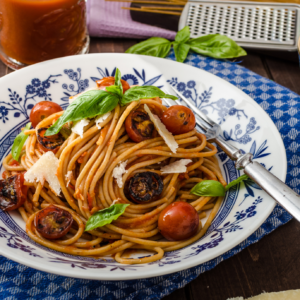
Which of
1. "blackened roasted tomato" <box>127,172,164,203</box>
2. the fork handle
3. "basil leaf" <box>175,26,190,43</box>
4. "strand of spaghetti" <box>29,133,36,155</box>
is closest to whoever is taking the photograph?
the fork handle

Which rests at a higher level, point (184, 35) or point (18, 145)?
point (184, 35)

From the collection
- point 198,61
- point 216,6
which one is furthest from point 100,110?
point 216,6

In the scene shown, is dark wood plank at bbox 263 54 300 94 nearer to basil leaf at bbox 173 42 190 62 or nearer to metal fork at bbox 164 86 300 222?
basil leaf at bbox 173 42 190 62

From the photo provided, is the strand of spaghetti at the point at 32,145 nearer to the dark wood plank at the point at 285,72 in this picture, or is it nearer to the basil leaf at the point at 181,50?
the basil leaf at the point at 181,50

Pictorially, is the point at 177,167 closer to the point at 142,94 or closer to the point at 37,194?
the point at 142,94

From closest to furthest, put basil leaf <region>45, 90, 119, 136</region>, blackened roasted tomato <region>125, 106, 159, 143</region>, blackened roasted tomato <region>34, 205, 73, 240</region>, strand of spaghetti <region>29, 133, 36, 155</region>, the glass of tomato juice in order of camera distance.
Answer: blackened roasted tomato <region>34, 205, 73, 240</region>, basil leaf <region>45, 90, 119, 136</region>, blackened roasted tomato <region>125, 106, 159, 143</region>, strand of spaghetti <region>29, 133, 36, 155</region>, the glass of tomato juice

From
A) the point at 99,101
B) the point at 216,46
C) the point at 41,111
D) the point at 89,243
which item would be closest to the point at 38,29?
the point at 41,111

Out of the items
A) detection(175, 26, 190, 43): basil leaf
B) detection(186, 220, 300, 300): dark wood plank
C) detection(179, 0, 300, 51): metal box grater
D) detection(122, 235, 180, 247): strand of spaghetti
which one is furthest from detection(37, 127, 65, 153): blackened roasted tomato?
detection(179, 0, 300, 51): metal box grater
